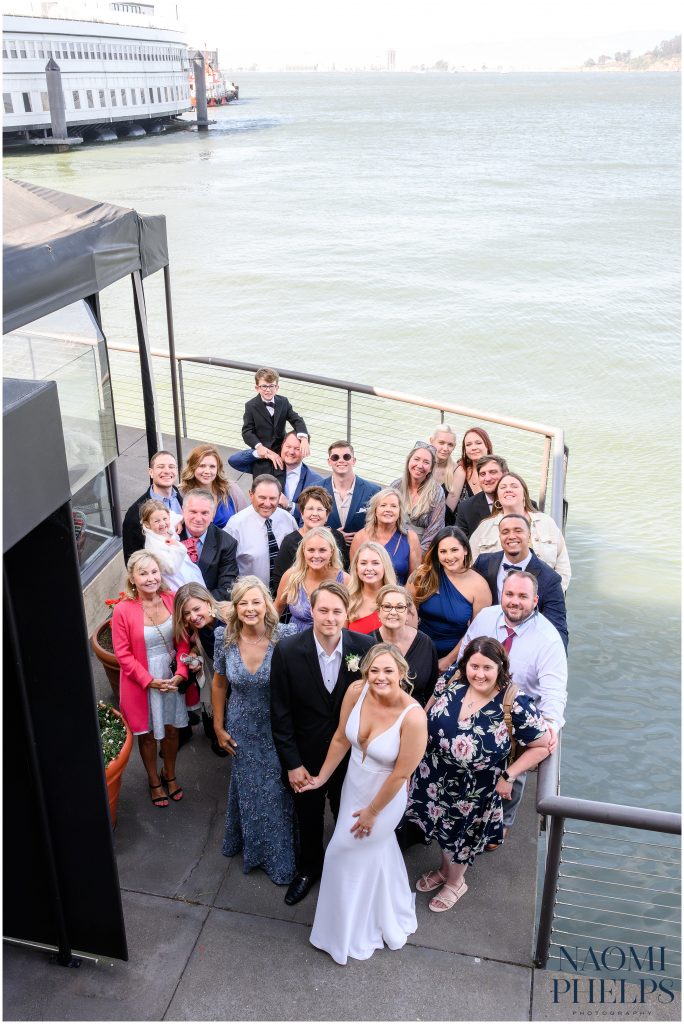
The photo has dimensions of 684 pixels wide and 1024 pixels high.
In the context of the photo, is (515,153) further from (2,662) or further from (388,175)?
(2,662)

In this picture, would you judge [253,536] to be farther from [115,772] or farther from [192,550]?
[115,772]

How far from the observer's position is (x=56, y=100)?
2475 inches

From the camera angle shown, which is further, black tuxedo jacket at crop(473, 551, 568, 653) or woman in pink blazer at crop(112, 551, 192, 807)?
black tuxedo jacket at crop(473, 551, 568, 653)

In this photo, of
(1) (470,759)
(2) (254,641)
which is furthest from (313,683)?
(1) (470,759)

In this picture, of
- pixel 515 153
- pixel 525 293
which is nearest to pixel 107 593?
pixel 525 293

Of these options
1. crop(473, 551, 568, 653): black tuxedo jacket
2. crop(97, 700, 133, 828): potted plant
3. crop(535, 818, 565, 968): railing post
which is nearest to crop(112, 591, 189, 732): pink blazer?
crop(97, 700, 133, 828): potted plant

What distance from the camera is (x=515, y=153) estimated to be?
232 ft

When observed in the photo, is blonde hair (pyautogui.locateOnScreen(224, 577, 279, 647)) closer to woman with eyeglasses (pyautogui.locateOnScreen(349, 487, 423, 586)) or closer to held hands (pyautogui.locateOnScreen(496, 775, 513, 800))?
woman with eyeglasses (pyautogui.locateOnScreen(349, 487, 423, 586))

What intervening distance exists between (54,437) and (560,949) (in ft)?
10.2

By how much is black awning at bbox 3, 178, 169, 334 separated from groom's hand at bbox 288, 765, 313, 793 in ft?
8.60

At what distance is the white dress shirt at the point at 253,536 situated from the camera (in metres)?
5.30

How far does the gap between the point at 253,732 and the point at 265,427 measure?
3.27 meters

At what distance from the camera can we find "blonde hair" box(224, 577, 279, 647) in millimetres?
3945

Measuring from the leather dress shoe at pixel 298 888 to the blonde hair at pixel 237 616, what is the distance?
1133mm
